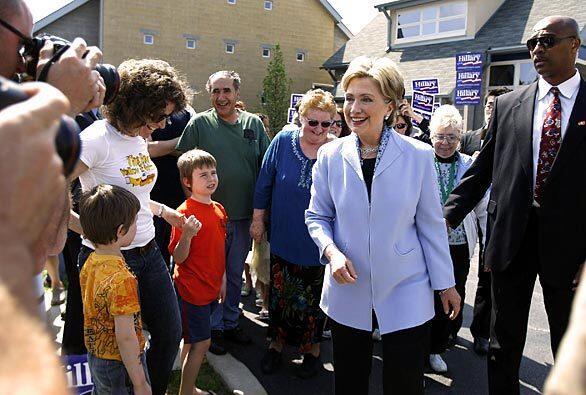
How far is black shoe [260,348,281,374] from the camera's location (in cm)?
368

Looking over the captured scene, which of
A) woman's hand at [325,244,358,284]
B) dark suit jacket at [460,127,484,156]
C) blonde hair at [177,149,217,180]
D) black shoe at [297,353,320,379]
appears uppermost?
dark suit jacket at [460,127,484,156]

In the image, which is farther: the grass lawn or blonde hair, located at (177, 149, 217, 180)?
blonde hair, located at (177, 149, 217, 180)

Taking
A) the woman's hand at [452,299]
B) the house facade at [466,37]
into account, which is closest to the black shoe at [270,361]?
the woman's hand at [452,299]

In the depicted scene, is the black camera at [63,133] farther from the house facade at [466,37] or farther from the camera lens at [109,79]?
the house facade at [466,37]

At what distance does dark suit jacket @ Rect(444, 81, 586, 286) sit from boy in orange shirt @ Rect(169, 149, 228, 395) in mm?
1676

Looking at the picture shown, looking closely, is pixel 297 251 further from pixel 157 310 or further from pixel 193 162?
pixel 157 310

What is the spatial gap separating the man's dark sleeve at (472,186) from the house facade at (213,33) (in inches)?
905

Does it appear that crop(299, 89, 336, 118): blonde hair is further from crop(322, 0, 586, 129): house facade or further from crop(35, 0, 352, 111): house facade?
crop(35, 0, 352, 111): house facade

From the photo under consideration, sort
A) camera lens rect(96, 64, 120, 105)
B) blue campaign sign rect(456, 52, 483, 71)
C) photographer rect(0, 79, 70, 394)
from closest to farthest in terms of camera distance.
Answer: photographer rect(0, 79, 70, 394) < camera lens rect(96, 64, 120, 105) < blue campaign sign rect(456, 52, 483, 71)

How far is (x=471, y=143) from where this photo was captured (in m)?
5.53

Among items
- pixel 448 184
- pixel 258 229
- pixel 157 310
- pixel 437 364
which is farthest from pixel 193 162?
pixel 437 364

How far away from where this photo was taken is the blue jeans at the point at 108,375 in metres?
2.33

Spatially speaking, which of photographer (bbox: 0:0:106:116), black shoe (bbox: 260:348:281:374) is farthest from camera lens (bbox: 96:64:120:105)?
black shoe (bbox: 260:348:281:374)

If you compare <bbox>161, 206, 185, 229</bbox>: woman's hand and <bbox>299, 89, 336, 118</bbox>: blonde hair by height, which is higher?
<bbox>299, 89, 336, 118</bbox>: blonde hair
